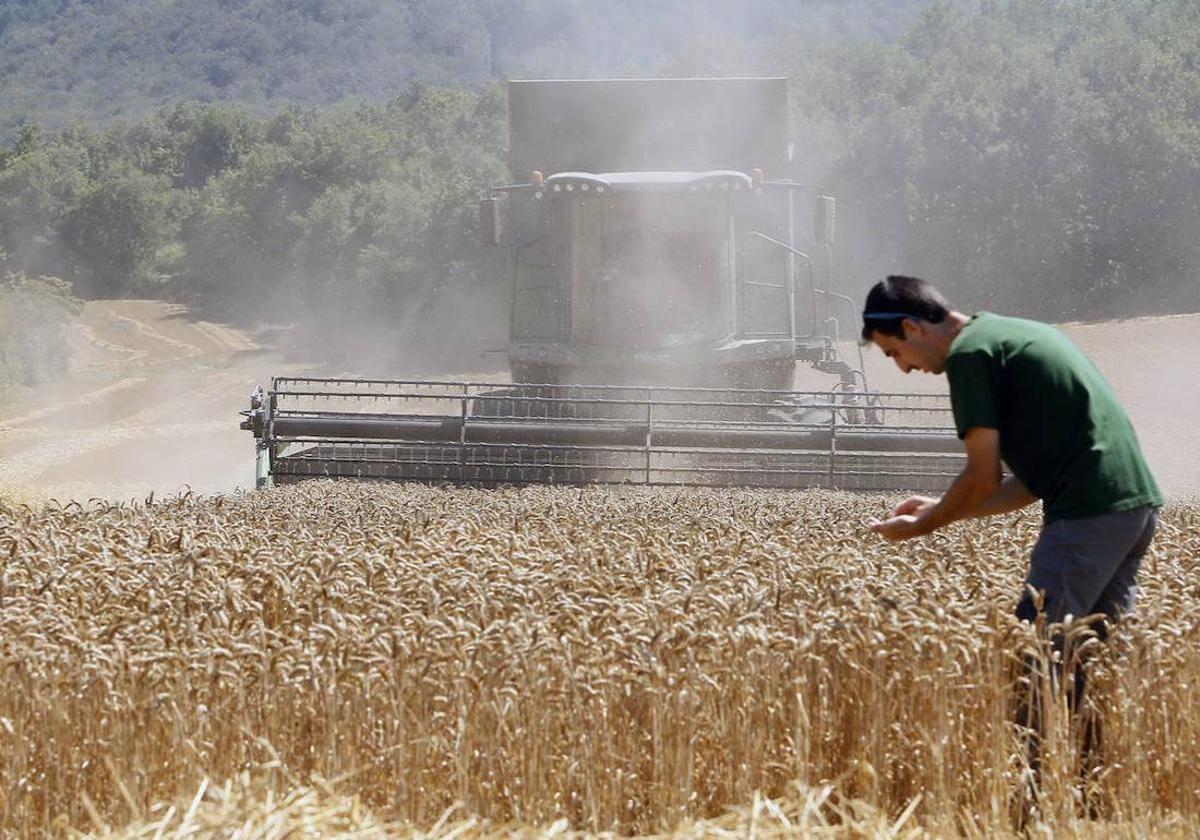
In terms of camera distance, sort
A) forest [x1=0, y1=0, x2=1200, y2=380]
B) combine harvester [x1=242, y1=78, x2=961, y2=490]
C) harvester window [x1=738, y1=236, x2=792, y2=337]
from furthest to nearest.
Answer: forest [x1=0, y1=0, x2=1200, y2=380] < harvester window [x1=738, y1=236, x2=792, y2=337] < combine harvester [x1=242, y1=78, x2=961, y2=490]

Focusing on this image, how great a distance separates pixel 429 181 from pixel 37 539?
40.2 metres

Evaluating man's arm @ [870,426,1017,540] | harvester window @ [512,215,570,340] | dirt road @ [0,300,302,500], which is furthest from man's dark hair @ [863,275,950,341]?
dirt road @ [0,300,302,500]

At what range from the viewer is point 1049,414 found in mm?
4438

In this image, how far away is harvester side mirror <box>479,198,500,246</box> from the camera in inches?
479

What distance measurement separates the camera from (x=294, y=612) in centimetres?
529

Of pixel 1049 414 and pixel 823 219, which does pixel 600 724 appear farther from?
pixel 823 219

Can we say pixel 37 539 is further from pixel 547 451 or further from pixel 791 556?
pixel 547 451

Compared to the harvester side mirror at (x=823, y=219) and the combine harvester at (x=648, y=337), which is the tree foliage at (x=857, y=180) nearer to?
the combine harvester at (x=648, y=337)

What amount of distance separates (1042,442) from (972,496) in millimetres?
258

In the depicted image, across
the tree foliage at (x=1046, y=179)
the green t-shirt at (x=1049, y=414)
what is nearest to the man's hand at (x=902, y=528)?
the green t-shirt at (x=1049, y=414)

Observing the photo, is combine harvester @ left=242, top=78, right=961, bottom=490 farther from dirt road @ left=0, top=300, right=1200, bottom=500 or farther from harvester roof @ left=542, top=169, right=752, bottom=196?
dirt road @ left=0, top=300, right=1200, bottom=500

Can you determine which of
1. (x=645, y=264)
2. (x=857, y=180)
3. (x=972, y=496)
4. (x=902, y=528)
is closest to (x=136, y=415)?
(x=645, y=264)

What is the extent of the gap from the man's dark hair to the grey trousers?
28.3 inches

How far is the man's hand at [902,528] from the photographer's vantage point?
4.65 metres
